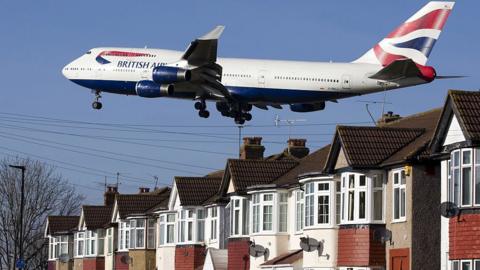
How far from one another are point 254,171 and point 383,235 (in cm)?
1629

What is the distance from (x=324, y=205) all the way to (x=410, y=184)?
6593mm

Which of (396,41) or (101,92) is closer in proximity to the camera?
(396,41)

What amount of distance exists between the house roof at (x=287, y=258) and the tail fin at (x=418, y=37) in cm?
2050

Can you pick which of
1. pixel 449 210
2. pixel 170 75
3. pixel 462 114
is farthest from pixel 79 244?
pixel 462 114

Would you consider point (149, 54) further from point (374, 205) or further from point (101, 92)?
point (374, 205)

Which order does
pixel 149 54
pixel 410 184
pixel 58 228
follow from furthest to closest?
pixel 58 228
pixel 149 54
pixel 410 184

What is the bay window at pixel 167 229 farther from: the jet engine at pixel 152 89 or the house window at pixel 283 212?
the house window at pixel 283 212

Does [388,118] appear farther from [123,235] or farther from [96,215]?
[96,215]

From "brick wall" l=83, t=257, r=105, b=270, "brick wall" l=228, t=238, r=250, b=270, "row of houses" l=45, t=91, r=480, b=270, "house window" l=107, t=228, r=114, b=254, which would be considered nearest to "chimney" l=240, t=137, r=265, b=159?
"row of houses" l=45, t=91, r=480, b=270

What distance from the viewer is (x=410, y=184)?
4188 centimetres

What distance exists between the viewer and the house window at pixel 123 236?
76756 mm

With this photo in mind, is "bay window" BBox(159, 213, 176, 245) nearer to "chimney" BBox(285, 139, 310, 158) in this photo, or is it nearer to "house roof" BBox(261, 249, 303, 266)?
"chimney" BBox(285, 139, 310, 158)

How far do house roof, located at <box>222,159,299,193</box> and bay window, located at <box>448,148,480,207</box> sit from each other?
20953 millimetres

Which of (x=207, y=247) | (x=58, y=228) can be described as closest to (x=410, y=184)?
(x=207, y=247)
